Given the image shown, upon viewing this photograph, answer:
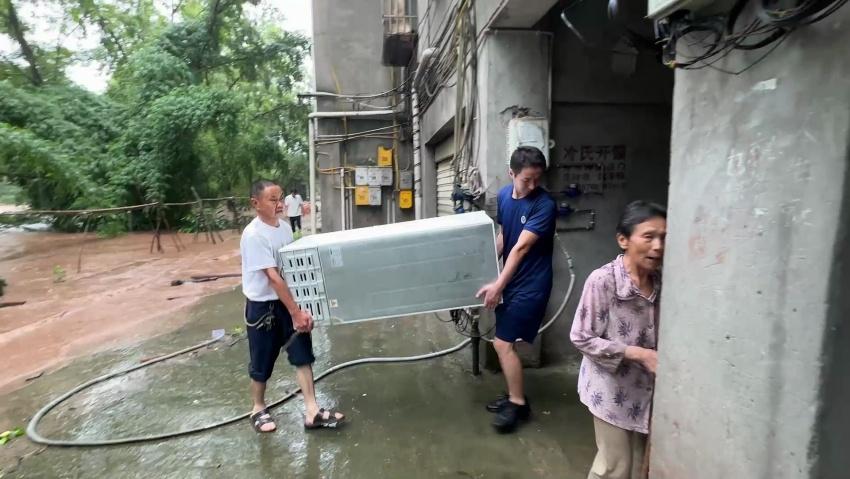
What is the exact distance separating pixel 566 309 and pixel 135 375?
391 cm

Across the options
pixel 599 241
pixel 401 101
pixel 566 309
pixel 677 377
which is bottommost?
pixel 566 309

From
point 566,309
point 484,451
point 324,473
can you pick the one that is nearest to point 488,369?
point 566,309

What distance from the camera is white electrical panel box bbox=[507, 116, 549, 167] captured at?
12.5 feet

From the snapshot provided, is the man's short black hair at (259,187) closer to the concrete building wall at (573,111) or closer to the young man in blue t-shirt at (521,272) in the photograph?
the young man in blue t-shirt at (521,272)

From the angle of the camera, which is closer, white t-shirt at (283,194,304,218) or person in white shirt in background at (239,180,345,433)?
person in white shirt in background at (239,180,345,433)

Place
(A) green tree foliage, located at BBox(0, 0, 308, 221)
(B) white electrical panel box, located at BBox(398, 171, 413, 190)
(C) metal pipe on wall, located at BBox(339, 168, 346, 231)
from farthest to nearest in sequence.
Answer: (A) green tree foliage, located at BBox(0, 0, 308, 221) < (C) metal pipe on wall, located at BBox(339, 168, 346, 231) < (B) white electrical panel box, located at BBox(398, 171, 413, 190)

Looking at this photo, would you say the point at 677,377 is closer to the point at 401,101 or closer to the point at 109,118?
the point at 401,101

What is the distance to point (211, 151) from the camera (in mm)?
18859

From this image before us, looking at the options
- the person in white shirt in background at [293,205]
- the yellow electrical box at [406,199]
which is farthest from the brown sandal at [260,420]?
the person in white shirt in background at [293,205]

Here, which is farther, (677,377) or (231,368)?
(231,368)

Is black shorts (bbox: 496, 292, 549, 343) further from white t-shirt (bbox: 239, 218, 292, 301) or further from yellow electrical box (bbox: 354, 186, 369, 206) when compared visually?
yellow electrical box (bbox: 354, 186, 369, 206)

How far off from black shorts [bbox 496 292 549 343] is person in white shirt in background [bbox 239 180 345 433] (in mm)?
1272

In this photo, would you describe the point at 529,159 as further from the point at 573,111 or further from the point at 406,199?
the point at 406,199

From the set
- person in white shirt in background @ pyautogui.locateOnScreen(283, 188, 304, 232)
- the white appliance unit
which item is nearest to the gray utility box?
the white appliance unit
